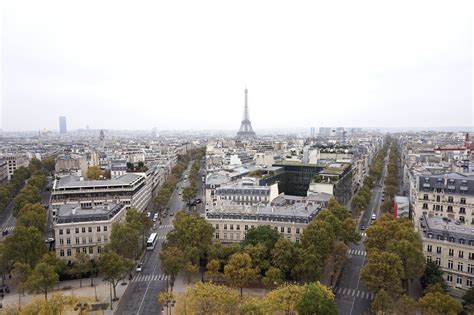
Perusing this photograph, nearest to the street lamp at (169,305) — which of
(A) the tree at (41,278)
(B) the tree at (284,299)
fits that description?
(B) the tree at (284,299)

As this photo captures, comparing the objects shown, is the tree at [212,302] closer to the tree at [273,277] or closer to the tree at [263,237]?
the tree at [273,277]

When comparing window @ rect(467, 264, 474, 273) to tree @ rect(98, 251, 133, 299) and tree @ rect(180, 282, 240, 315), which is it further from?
tree @ rect(98, 251, 133, 299)

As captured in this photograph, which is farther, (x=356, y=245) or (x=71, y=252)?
(x=356, y=245)

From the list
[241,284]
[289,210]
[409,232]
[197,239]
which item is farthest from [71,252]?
[409,232]

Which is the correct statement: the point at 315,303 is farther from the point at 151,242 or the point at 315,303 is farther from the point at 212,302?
the point at 151,242

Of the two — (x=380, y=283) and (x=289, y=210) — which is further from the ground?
(x=289, y=210)

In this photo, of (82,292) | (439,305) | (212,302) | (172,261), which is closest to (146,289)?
(172,261)

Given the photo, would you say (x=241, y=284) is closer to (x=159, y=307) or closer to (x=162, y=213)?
(x=159, y=307)
